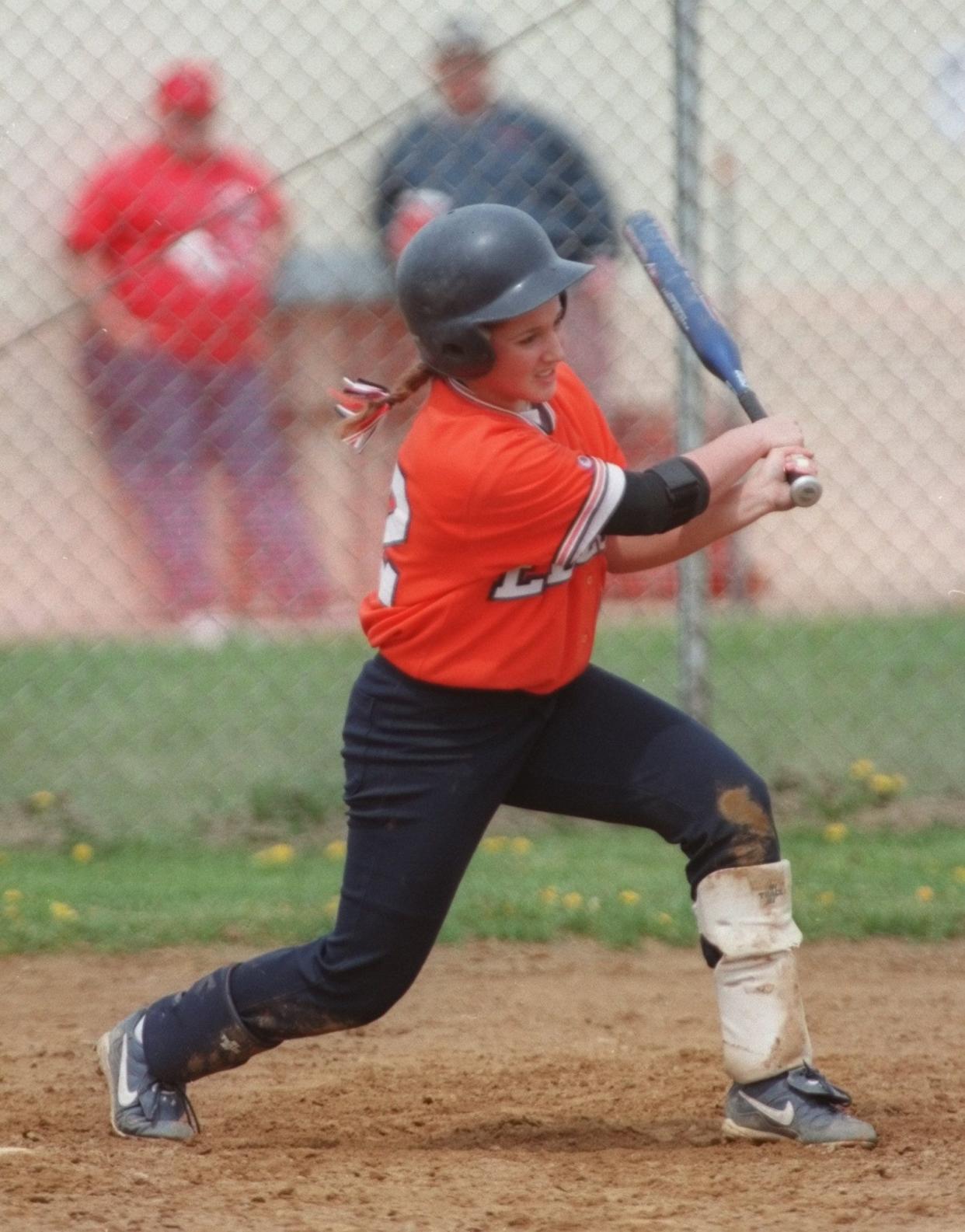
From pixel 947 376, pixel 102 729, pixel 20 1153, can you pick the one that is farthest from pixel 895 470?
pixel 20 1153

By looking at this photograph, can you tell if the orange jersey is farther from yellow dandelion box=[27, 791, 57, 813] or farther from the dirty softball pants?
yellow dandelion box=[27, 791, 57, 813]

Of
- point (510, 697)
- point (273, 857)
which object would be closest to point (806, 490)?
point (510, 697)

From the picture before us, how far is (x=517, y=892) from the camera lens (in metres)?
5.74

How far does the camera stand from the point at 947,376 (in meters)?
8.93

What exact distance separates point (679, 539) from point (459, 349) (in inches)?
23.5

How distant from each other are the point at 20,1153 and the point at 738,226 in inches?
186

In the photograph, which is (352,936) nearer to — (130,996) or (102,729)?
(130,996)

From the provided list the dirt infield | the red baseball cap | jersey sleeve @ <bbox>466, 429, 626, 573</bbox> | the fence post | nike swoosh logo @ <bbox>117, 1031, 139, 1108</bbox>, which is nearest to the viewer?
the dirt infield

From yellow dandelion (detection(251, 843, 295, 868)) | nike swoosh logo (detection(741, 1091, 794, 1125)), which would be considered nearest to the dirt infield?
nike swoosh logo (detection(741, 1091, 794, 1125))

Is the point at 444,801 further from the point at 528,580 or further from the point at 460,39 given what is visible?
the point at 460,39

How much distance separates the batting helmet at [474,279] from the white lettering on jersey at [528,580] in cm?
36

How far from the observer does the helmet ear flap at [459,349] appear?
342 centimetres

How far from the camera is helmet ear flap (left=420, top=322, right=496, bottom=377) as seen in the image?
342 centimetres

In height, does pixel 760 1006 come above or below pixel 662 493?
below
